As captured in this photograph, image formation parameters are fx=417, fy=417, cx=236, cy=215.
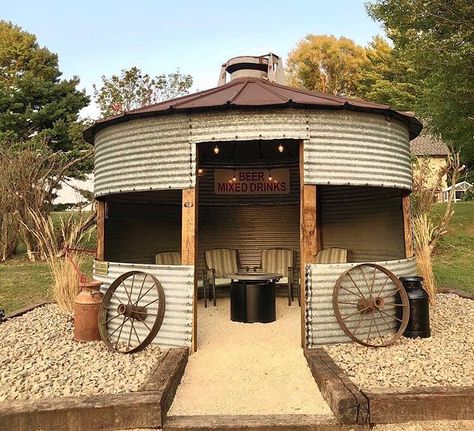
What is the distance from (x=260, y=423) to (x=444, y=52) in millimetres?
12192

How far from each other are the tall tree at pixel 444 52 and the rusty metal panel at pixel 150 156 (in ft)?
32.2

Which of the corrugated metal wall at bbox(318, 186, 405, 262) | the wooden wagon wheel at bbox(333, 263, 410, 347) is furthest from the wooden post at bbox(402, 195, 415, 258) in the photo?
the wooden wagon wheel at bbox(333, 263, 410, 347)

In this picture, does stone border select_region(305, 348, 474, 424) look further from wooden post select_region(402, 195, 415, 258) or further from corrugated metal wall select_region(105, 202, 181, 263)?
corrugated metal wall select_region(105, 202, 181, 263)

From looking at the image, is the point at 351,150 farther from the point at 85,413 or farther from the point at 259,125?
the point at 85,413

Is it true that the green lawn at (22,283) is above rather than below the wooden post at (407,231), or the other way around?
below

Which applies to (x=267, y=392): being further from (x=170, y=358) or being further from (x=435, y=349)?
(x=435, y=349)

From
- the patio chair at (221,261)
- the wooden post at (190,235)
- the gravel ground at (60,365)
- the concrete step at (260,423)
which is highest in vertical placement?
the wooden post at (190,235)

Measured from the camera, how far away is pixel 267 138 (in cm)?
493

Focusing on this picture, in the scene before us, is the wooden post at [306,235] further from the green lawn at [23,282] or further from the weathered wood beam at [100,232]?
the green lawn at [23,282]

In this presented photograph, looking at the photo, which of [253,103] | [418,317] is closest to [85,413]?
[253,103]

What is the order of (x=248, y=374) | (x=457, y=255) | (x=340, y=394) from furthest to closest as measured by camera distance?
(x=457, y=255) < (x=248, y=374) < (x=340, y=394)

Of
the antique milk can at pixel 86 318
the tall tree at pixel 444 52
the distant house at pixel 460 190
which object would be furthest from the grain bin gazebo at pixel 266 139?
the distant house at pixel 460 190

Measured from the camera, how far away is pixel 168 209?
8461mm

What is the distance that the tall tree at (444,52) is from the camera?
11.8 meters
